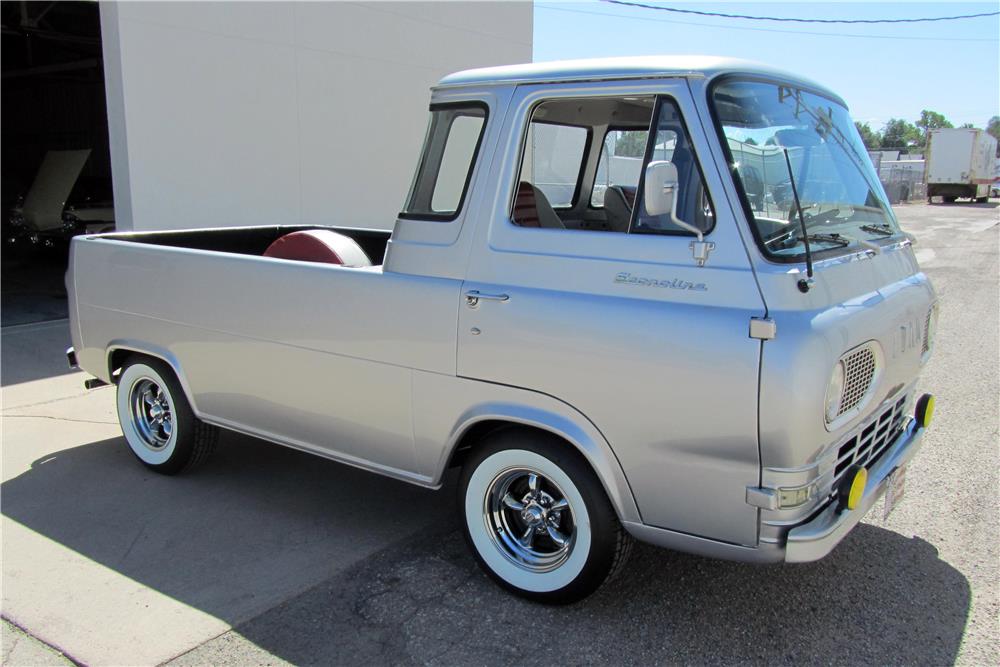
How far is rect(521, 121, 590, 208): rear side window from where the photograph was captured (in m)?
3.72

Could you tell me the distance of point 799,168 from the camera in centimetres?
333

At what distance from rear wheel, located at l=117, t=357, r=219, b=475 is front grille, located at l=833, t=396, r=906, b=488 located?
3.52 metres

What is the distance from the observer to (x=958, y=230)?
2372cm

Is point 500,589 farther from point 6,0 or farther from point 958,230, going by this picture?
point 958,230

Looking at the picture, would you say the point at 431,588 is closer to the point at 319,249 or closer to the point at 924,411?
the point at 319,249

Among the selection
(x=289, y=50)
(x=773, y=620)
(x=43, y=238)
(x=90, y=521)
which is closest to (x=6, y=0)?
(x=43, y=238)

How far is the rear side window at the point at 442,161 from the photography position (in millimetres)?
3625

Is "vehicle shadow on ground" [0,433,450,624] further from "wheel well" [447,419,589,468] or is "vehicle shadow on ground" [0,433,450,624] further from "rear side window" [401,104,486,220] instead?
"rear side window" [401,104,486,220]

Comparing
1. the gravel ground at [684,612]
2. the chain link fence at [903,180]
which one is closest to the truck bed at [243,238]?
the gravel ground at [684,612]

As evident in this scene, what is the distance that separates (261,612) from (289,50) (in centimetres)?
828

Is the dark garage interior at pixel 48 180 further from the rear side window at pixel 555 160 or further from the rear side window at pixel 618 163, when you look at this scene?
the rear side window at pixel 618 163

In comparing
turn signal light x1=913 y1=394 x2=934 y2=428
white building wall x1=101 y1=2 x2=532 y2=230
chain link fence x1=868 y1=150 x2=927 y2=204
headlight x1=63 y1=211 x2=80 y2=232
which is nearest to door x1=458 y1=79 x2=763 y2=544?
turn signal light x1=913 y1=394 x2=934 y2=428

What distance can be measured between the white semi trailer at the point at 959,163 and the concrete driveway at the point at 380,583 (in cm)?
3830

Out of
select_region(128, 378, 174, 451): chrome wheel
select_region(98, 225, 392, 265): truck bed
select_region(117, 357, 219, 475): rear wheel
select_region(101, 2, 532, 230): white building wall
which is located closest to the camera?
select_region(117, 357, 219, 475): rear wheel
